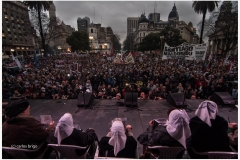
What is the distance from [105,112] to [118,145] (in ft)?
11.4

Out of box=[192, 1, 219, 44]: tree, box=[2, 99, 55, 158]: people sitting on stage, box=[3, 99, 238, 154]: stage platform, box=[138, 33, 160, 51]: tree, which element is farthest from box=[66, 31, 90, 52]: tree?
box=[2, 99, 55, 158]: people sitting on stage

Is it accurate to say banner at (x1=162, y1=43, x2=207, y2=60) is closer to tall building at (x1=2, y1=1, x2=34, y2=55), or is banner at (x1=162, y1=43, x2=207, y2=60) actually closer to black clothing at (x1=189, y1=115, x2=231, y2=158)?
black clothing at (x1=189, y1=115, x2=231, y2=158)

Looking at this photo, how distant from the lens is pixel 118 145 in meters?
2.17

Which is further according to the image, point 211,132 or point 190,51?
point 190,51

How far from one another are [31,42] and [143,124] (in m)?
74.7

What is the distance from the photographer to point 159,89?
768 centimetres

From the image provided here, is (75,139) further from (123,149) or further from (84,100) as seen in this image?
(84,100)

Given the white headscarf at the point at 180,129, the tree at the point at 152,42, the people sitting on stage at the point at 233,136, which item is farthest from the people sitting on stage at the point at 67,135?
the tree at the point at 152,42

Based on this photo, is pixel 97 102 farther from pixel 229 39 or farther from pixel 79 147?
pixel 229 39

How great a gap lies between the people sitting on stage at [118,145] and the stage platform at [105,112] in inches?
73.3

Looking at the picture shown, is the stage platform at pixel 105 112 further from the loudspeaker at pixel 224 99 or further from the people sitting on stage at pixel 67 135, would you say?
the people sitting on stage at pixel 67 135

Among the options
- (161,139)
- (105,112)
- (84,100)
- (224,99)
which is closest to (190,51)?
(224,99)

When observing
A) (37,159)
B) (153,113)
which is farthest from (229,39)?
(37,159)

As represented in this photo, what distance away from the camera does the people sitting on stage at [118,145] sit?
2.18 m
